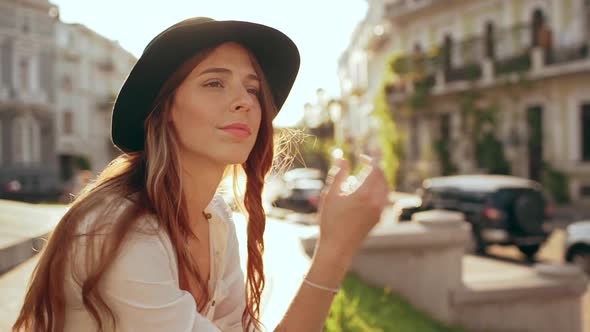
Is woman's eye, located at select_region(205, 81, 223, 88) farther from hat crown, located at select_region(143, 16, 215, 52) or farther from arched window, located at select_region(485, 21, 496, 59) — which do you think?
arched window, located at select_region(485, 21, 496, 59)

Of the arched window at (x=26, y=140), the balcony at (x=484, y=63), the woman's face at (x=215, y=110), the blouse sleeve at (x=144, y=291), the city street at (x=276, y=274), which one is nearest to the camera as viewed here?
the blouse sleeve at (x=144, y=291)

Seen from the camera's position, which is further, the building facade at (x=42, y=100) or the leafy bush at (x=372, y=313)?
the building facade at (x=42, y=100)

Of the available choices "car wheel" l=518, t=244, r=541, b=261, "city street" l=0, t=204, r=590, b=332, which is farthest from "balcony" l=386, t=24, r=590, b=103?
"city street" l=0, t=204, r=590, b=332

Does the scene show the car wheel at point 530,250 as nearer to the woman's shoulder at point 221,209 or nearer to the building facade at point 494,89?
the woman's shoulder at point 221,209

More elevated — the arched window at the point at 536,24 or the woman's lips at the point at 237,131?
the arched window at the point at 536,24

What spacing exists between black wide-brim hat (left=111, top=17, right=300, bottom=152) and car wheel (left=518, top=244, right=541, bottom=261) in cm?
1087

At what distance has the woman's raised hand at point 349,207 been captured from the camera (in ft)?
5.16

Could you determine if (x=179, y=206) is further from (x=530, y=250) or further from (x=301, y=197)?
(x=301, y=197)

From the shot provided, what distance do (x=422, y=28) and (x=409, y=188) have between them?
26.8ft

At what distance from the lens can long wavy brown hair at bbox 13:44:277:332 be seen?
4.72ft

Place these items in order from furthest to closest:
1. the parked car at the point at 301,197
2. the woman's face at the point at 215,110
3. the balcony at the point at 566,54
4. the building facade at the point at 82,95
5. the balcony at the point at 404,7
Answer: the building facade at the point at 82,95 → the balcony at the point at 404,7 → the balcony at the point at 566,54 → the parked car at the point at 301,197 → the woman's face at the point at 215,110

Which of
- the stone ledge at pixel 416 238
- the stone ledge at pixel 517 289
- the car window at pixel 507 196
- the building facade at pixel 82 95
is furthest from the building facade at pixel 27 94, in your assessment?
the stone ledge at pixel 517 289

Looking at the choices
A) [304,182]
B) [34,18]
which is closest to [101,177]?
[304,182]

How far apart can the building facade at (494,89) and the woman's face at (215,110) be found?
23.3m
